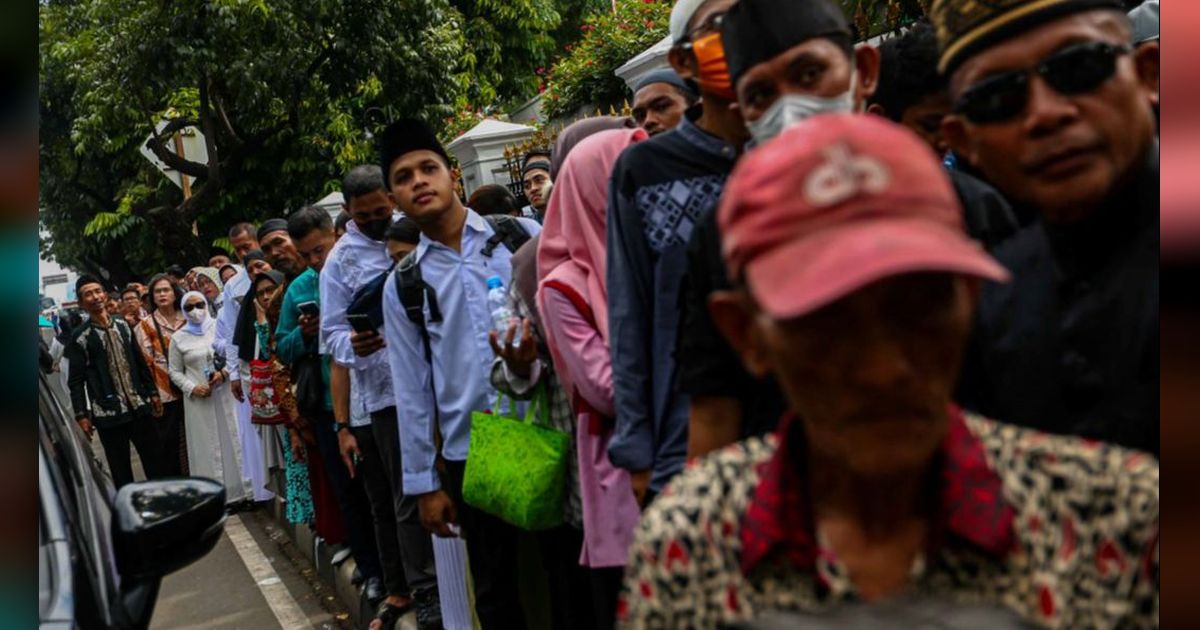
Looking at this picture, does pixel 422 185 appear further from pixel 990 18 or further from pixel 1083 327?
pixel 1083 327

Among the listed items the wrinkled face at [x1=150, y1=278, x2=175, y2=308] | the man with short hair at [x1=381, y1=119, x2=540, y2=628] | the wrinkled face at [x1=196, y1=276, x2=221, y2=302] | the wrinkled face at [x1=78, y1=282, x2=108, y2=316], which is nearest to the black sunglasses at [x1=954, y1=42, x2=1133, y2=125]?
the man with short hair at [x1=381, y1=119, x2=540, y2=628]

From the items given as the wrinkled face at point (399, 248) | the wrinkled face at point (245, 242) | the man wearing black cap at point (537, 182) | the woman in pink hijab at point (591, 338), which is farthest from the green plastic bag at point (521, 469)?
the wrinkled face at point (245, 242)

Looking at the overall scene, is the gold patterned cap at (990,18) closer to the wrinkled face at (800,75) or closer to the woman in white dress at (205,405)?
the wrinkled face at (800,75)

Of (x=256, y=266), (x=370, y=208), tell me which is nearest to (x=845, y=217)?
(x=370, y=208)

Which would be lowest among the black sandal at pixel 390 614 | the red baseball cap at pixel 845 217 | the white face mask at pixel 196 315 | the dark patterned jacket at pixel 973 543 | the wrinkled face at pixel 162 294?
the black sandal at pixel 390 614

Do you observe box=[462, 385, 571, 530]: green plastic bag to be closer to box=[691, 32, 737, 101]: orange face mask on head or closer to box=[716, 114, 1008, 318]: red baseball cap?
box=[691, 32, 737, 101]: orange face mask on head

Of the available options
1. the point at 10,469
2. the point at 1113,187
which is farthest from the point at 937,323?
the point at 10,469

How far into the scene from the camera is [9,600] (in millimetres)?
1809

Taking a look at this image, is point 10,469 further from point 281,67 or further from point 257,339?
point 281,67

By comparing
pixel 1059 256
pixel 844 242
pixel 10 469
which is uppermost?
pixel 844 242

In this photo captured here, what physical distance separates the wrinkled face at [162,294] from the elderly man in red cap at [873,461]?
10784 millimetres

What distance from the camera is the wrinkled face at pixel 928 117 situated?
2.89 meters

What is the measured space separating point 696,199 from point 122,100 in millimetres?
15905

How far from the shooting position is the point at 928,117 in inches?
114
